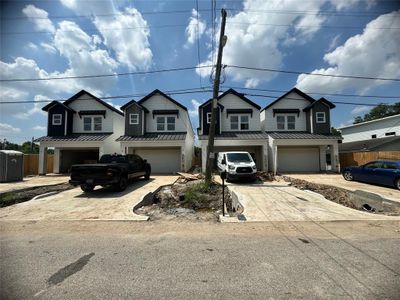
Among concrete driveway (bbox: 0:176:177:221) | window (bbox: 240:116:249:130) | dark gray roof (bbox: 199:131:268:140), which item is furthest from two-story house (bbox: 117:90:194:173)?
concrete driveway (bbox: 0:176:177:221)

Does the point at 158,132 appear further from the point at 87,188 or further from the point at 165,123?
the point at 87,188

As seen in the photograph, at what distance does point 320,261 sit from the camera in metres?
3.84


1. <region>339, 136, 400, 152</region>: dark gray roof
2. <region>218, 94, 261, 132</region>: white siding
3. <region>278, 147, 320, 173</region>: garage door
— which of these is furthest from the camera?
<region>339, 136, 400, 152</region>: dark gray roof

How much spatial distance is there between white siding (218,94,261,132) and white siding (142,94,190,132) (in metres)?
4.11

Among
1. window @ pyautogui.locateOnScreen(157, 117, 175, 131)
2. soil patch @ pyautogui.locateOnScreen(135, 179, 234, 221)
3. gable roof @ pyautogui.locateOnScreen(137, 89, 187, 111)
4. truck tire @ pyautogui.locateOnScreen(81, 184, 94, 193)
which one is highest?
gable roof @ pyautogui.locateOnScreen(137, 89, 187, 111)

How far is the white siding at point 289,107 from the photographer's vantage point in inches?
887

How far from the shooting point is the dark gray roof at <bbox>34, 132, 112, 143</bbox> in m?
20.2

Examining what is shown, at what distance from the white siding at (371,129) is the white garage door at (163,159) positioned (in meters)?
27.5

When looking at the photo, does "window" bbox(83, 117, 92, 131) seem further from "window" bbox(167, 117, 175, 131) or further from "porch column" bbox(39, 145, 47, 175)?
"window" bbox(167, 117, 175, 131)

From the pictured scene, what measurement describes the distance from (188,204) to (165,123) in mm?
14212

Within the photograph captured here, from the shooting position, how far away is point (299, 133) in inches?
866

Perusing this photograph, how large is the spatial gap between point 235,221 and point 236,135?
49.0 feet

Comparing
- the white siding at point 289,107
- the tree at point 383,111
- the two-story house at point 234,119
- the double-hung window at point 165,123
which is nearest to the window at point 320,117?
the white siding at point 289,107

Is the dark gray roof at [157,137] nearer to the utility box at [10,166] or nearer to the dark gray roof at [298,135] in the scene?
the utility box at [10,166]
